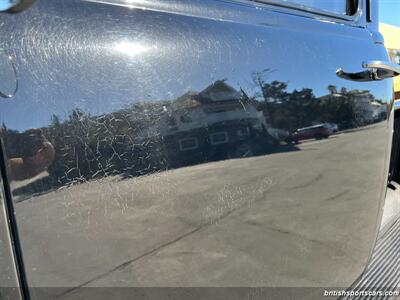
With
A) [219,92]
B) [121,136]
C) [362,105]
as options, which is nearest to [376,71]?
[362,105]

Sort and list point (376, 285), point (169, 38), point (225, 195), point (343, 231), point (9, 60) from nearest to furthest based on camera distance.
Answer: point (9, 60) < point (169, 38) < point (225, 195) < point (343, 231) < point (376, 285)

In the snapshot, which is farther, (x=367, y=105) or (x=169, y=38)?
(x=367, y=105)

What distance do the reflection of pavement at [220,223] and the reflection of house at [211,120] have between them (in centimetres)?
6

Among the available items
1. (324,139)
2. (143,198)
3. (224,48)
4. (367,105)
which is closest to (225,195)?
(143,198)

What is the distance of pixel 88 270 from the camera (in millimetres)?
952

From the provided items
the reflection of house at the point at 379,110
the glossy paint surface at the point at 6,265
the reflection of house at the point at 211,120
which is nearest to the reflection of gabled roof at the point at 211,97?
the reflection of house at the point at 211,120

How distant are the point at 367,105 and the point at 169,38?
987mm

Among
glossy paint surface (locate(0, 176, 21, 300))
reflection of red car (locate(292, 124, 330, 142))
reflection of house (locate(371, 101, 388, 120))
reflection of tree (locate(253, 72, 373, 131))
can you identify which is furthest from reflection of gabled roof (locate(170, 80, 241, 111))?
reflection of house (locate(371, 101, 388, 120))

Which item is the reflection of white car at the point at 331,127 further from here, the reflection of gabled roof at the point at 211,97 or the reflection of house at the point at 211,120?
the reflection of gabled roof at the point at 211,97

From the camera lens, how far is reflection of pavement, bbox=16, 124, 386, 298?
0.92 m

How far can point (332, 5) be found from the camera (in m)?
1.80

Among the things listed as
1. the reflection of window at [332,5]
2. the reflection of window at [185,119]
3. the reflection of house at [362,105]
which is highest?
the reflection of window at [332,5]

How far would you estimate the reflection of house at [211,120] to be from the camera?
1.07 metres

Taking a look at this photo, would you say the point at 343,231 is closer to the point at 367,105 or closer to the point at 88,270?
the point at 367,105
